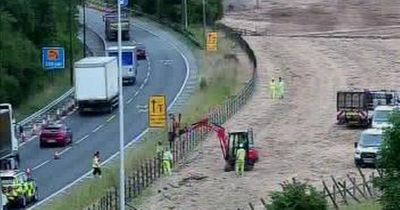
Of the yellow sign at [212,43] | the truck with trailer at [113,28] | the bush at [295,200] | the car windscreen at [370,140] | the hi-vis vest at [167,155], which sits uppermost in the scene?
the truck with trailer at [113,28]

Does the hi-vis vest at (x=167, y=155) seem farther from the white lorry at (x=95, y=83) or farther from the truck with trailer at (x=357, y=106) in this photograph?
the white lorry at (x=95, y=83)

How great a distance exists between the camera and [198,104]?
74625 mm

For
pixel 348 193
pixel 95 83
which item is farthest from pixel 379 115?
pixel 95 83

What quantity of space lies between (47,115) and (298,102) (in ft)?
47.0

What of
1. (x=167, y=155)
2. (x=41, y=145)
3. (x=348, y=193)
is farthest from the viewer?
(x=41, y=145)

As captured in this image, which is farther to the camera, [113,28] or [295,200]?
[113,28]

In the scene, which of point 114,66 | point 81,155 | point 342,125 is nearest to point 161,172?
point 81,155

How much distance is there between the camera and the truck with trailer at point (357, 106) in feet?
202

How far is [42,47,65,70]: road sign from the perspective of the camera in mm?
86162

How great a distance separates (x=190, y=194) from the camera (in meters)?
47.6

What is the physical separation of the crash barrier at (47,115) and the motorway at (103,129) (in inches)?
33.6

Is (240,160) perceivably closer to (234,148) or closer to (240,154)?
(240,154)

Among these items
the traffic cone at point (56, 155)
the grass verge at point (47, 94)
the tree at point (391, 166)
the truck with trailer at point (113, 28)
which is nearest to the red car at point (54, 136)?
the traffic cone at point (56, 155)

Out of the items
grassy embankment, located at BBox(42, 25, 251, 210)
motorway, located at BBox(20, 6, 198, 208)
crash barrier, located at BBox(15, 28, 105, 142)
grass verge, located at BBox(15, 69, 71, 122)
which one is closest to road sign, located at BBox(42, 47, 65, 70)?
grass verge, located at BBox(15, 69, 71, 122)
